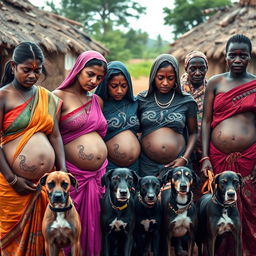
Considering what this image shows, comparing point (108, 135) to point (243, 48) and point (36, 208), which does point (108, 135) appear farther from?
point (243, 48)

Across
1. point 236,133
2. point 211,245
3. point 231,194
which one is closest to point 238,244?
point 211,245

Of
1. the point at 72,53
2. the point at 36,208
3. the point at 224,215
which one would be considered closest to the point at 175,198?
the point at 224,215

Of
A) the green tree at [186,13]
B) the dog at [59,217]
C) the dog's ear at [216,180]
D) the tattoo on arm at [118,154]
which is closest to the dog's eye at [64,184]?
the dog at [59,217]

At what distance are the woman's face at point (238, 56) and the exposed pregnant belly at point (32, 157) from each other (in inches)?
84.2

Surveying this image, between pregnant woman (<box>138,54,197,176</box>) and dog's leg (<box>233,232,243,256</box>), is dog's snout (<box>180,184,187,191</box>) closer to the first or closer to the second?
pregnant woman (<box>138,54,197,176</box>)

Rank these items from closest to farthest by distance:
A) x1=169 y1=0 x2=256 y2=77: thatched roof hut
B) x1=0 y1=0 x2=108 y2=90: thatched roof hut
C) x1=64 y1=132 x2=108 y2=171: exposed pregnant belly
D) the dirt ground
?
x1=64 y1=132 x2=108 y2=171: exposed pregnant belly < x1=0 y1=0 x2=108 y2=90: thatched roof hut < x1=169 y1=0 x2=256 y2=77: thatched roof hut < the dirt ground

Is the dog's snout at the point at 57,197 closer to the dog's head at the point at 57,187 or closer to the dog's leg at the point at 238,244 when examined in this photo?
the dog's head at the point at 57,187

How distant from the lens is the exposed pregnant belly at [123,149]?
497cm

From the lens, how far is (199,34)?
15164 mm

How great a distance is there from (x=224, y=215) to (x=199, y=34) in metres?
11.5

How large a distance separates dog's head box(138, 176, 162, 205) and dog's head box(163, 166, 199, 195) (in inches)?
5.1

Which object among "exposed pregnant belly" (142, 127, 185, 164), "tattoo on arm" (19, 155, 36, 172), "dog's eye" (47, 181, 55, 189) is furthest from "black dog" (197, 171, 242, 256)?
"tattoo on arm" (19, 155, 36, 172)

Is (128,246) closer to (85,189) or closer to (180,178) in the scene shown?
(85,189)

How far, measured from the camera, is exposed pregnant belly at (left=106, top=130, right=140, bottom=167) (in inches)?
196
